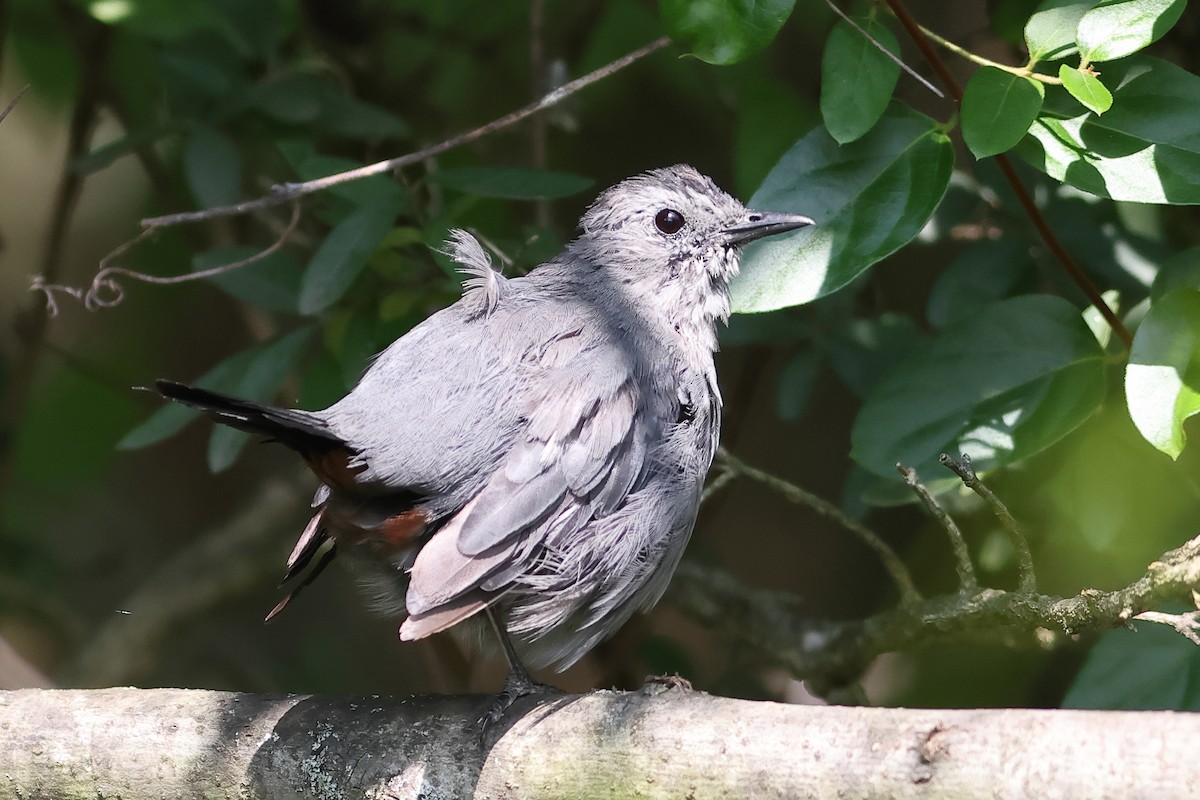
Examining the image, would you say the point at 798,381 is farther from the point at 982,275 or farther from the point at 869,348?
the point at 982,275

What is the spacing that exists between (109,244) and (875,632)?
351cm

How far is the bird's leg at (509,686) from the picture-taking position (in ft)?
6.88

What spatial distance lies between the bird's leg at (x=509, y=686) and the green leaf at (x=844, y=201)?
2.60ft

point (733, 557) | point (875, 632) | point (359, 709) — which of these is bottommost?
point (733, 557)

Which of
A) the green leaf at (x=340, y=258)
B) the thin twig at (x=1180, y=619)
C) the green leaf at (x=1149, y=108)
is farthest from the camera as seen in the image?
the green leaf at (x=340, y=258)

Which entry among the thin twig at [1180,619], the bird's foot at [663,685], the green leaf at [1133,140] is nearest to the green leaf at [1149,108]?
the green leaf at [1133,140]

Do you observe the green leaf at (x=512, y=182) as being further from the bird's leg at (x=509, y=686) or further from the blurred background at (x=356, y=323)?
the bird's leg at (x=509, y=686)

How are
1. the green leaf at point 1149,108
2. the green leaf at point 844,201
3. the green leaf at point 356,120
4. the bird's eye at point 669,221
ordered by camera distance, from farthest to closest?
the green leaf at point 356,120, the bird's eye at point 669,221, the green leaf at point 844,201, the green leaf at point 1149,108

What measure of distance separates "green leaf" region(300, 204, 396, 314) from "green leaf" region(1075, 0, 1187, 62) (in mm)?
1444

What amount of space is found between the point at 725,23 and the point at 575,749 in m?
1.28

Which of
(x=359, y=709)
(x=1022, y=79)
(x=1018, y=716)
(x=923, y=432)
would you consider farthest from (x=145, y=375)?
(x=1018, y=716)

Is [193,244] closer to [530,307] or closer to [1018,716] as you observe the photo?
[530,307]

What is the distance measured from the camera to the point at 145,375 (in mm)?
4539

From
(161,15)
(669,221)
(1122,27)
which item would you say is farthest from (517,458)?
(161,15)
